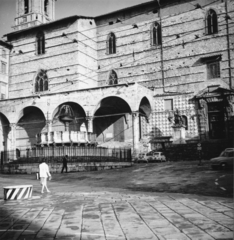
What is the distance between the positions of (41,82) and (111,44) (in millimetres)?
9410

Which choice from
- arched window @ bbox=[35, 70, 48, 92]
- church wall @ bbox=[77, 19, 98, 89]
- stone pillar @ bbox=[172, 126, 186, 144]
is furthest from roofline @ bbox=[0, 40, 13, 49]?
stone pillar @ bbox=[172, 126, 186, 144]

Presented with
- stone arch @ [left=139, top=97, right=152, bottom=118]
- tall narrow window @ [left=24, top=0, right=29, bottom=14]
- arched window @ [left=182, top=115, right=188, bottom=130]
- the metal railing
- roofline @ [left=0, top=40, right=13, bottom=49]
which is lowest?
the metal railing

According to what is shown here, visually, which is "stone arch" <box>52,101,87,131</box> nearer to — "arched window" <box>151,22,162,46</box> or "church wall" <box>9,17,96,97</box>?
"church wall" <box>9,17,96,97</box>

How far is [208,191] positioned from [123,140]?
21.1 meters

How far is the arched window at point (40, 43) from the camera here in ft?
126

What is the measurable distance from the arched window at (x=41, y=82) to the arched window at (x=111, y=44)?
7.99 m

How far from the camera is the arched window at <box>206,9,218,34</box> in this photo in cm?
3103

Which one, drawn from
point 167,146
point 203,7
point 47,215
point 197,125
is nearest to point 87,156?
point 167,146

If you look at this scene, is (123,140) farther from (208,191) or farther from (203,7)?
(208,191)

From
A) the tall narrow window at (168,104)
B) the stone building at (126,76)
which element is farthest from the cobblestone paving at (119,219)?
the tall narrow window at (168,104)

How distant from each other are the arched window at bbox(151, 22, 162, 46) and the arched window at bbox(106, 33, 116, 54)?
15.1 feet

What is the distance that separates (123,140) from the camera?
32.2m

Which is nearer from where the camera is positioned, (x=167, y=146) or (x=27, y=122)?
(x=167, y=146)

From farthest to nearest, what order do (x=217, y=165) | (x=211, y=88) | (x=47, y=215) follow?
(x=211, y=88) → (x=217, y=165) → (x=47, y=215)
